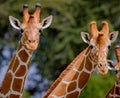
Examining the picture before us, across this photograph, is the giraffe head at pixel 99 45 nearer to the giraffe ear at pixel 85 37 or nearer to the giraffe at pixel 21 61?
the giraffe ear at pixel 85 37

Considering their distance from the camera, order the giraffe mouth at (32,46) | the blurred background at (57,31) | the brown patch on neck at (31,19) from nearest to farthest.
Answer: the giraffe mouth at (32,46) → the brown patch on neck at (31,19) → the blurred background at (57,31)

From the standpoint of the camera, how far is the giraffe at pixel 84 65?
4668 mm

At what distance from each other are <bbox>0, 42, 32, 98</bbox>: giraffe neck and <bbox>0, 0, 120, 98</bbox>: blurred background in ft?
16.2

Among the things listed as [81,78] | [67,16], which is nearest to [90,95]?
[81,78]

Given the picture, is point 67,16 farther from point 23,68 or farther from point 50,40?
point 23,68

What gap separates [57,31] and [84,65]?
5475mm

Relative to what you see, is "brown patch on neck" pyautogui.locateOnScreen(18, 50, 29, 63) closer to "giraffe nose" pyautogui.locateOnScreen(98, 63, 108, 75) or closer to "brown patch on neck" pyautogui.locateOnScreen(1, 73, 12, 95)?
"brown patch on neck" pyautogui.locateOnScreen(1, 73, 12, 95)

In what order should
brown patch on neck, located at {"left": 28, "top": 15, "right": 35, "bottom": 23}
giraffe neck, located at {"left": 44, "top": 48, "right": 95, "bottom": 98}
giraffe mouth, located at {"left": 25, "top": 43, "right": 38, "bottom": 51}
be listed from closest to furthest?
giraffe mouth, located at {"left": 25, "top": 43, "right": 38, "bottom": 51} < brown patch on neck, located at {"left": 28, "top": 15, "right": 35, "bottom": 23} < giraffe neck, located at {"left": 44, "top": 48, "right": 95, "bottom": 98}

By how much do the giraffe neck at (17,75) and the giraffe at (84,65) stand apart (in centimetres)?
19

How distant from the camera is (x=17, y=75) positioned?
461cm

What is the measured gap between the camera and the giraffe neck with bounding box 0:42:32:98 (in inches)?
181

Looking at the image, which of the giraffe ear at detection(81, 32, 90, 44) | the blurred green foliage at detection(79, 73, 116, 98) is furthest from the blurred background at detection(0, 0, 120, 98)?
the giraffe ear at detection(81, 32, 90, 44)

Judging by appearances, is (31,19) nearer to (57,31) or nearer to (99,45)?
(99,45)

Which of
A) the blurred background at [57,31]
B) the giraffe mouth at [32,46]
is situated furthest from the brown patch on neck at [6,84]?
the blurred background at [57,31]
